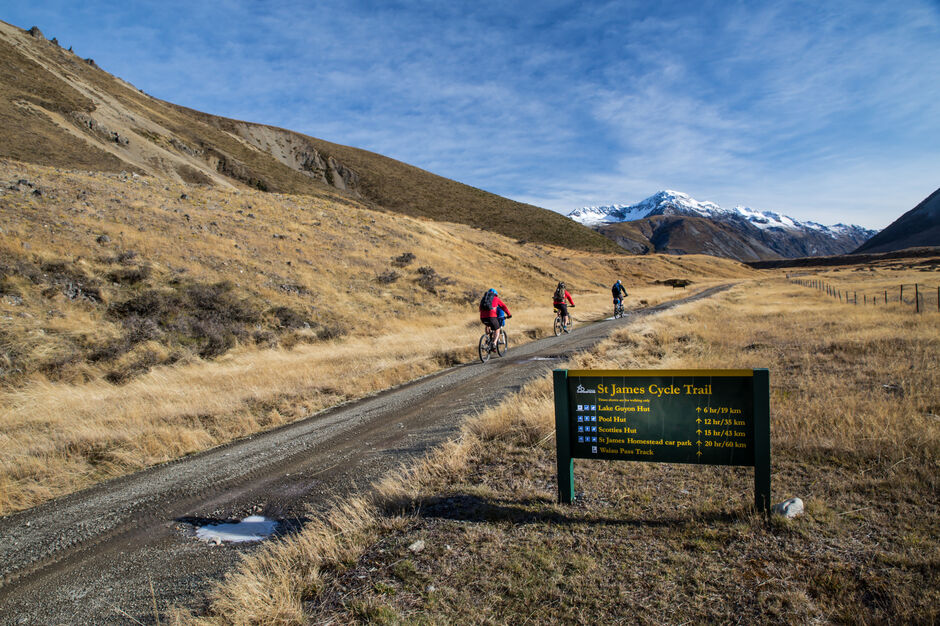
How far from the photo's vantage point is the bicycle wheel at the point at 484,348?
15449mm

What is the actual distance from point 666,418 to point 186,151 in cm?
9026

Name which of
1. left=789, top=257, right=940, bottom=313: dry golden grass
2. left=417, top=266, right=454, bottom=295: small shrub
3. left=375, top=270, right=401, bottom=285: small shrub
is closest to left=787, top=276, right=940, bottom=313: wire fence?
left=789, top=257, right=940, bottom=313: dry golden grass

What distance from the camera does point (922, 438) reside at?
201 inches

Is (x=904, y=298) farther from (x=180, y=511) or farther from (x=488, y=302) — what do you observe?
(x=180, y=511)

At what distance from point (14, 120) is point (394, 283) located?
157 feet

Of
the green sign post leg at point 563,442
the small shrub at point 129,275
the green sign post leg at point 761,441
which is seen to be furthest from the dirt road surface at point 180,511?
the small shrub at point 129,275

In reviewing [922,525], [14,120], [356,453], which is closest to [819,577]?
[922,525]

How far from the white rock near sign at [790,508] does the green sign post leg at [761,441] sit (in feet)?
0.36

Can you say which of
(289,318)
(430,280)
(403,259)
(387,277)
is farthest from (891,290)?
(289,318)

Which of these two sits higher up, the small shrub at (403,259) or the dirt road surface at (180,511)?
the small shrub at (403,259)

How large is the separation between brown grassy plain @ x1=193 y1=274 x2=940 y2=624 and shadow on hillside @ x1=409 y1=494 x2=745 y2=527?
20 millimetres

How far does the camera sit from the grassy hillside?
161 feet

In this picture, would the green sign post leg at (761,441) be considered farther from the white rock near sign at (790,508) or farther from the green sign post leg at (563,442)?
the green sign post leg at (563,442)

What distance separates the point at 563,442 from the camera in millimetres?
4641
